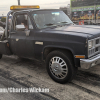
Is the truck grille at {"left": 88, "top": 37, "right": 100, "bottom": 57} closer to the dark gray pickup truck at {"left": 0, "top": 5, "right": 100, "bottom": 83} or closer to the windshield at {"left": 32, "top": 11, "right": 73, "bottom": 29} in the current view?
the dark gray pickup truck at {"left": 0, "top": 5, "right": 100, "bottom": 83}

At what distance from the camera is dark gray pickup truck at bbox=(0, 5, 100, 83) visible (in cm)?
334

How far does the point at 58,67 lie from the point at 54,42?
2.16ft

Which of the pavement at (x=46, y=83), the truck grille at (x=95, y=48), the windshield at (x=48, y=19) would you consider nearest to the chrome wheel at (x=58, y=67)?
the pavement at (x=46, y=83)

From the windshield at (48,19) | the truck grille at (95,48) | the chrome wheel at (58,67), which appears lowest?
the chrome wheel at (58,67)

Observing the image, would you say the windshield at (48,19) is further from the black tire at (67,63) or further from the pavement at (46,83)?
the pavement at (46,83)

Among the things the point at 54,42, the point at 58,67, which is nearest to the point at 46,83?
the point at 58,67

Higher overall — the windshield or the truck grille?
the windshield

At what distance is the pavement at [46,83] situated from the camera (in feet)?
10.7

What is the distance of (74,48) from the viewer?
11.1ft

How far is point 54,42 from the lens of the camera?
12.2 feet

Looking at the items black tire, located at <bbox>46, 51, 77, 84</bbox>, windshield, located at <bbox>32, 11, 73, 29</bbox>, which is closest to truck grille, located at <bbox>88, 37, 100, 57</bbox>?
black tire, located at <bbox>46, 51, 77, 84</bbox>

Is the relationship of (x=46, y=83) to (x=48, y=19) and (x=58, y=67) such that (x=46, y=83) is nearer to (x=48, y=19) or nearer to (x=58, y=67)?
(x=58, y=67)

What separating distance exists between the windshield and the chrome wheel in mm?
1176

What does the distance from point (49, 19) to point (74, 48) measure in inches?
64.9
